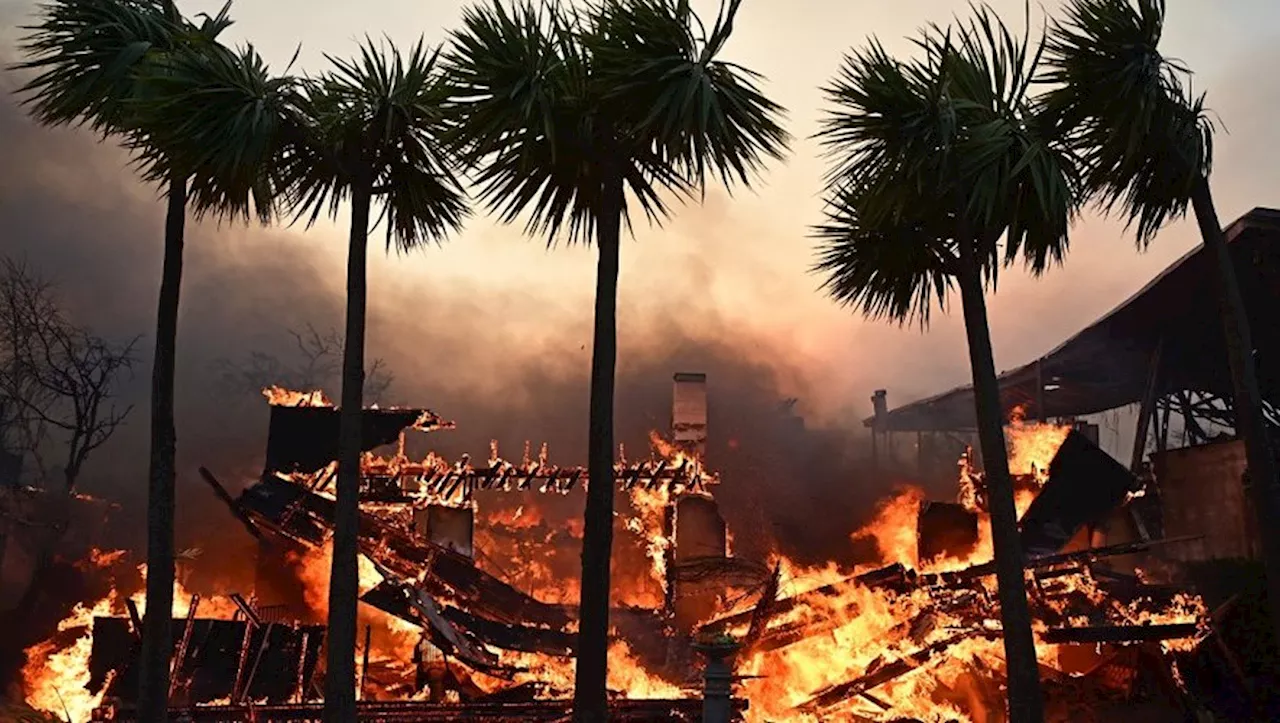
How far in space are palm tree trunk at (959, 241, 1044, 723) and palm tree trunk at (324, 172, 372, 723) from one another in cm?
639

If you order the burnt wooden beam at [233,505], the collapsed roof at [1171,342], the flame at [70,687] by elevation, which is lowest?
the flame at [70,687]

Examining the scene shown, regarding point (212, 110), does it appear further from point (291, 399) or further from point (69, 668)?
point (291, 399)

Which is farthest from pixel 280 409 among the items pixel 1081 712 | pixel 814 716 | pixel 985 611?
pixel 1081 712

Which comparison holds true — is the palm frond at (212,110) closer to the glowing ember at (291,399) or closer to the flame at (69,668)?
the flame at (69,668)

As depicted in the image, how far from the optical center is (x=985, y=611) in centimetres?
1365

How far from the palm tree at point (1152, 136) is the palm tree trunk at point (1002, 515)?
2138mm

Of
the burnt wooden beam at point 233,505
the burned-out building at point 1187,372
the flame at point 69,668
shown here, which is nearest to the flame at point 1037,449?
the burned-out building at point 1187,372

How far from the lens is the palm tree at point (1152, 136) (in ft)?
30.5

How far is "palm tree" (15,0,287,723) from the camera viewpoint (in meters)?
8.62

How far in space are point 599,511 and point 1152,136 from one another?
25.5ft

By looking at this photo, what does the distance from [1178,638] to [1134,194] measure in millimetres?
6605

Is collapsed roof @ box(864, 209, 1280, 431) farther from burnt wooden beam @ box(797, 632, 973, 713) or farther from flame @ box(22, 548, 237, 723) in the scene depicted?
flame @ box(22, 548, 237, 723)

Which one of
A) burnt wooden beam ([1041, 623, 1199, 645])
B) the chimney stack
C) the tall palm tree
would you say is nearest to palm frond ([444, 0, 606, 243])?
the tall palm tree

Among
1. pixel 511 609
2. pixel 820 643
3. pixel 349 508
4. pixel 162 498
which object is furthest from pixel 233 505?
pixel 820 643
